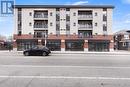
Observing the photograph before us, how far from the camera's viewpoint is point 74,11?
Answer: 69.4m

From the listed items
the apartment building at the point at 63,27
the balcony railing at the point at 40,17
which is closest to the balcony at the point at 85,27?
the apartment building at the point at 63,27

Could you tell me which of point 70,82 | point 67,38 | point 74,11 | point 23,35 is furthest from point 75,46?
point 70,82

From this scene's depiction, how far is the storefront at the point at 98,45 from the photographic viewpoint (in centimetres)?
6877

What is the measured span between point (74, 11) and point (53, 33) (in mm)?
8037

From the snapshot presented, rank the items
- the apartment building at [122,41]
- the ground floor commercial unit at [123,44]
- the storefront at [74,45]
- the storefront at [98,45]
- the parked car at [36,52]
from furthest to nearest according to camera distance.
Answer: the apartment building at [122,41]
the ground floor commercial unit at [123,44]
the storefront at [74,45]
the storefront at [98,45]
the parked car at [36,52]

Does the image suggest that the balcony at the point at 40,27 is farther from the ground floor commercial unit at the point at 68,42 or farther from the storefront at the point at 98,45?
the storefront at the point at 98,45

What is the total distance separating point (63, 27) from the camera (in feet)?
228

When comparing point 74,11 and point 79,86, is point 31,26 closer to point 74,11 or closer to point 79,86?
point 74,11

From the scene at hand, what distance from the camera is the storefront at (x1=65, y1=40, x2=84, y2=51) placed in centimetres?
6919

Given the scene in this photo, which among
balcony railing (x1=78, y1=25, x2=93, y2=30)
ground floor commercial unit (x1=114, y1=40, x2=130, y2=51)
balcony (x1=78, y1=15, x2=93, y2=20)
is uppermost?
balcony (x1=78, y1=15, x2=93, y2=20)

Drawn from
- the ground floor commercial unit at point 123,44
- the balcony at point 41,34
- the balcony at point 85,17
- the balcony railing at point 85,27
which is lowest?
the ground floor commercial unit at point 123,44

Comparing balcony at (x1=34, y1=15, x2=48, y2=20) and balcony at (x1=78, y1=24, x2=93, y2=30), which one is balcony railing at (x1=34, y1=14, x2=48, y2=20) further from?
balcony at (x1=78, y1=24, x2=93, y2=30)

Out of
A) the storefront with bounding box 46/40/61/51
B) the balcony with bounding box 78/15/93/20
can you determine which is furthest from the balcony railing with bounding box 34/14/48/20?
the balcony with bounding box 78/15/93/20

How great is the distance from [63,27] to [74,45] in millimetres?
5578
